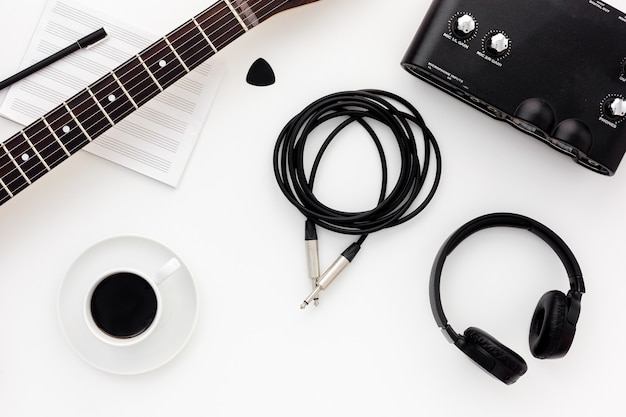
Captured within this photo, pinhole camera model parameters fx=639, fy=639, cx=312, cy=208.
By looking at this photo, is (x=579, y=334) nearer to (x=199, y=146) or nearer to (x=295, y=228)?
(x=295, y=228)

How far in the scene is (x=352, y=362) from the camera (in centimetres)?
102

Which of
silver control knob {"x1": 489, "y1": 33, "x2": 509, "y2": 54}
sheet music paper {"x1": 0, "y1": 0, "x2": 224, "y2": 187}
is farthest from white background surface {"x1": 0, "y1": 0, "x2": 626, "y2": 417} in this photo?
silver control knob {"x1": 489, "y1": 33, "x2": 509, "y2": 54}

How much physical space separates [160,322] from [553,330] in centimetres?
57

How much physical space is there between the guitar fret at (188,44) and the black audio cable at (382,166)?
0.56 ft

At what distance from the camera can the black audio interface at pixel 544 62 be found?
91 centimetres

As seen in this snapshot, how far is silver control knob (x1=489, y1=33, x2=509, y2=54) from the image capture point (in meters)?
0.90

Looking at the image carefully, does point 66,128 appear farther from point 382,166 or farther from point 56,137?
point 382,166

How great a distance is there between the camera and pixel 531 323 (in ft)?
3.33

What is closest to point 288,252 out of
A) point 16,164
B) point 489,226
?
point 489,226

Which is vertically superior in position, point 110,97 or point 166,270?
point 110,97

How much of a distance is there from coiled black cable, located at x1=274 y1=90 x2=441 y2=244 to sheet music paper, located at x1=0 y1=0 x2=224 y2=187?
0.50ft

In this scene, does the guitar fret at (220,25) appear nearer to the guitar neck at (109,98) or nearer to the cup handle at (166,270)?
the guitar neck at (109,98)

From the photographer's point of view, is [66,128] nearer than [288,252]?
Yes

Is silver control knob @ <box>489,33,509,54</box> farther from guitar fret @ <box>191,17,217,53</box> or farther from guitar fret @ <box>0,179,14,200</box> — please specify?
guitar fret @ <box>0,179,14,200</box>
